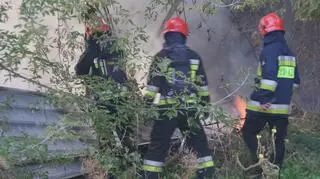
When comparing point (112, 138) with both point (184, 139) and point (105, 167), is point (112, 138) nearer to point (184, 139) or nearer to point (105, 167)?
point (105, 167)

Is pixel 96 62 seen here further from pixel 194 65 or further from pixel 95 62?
pixel 194 65

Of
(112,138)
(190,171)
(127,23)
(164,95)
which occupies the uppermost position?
(127,23)

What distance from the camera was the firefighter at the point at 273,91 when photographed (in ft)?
20.4

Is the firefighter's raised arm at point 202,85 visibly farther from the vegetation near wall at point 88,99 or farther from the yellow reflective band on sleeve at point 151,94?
the vegetation near wall at point 88,99

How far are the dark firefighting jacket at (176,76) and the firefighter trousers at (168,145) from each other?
257 mm

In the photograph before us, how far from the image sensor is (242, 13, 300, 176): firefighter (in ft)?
20.4

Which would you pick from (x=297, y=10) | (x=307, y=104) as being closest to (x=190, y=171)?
(x=297, y=10)

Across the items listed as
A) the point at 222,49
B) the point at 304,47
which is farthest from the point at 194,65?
the point at 304,47

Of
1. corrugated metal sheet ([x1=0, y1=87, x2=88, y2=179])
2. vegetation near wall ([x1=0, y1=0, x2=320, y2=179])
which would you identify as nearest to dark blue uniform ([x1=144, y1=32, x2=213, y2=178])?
vegetation near wall ([x1=0, y1=0, x2=320, y2=179])

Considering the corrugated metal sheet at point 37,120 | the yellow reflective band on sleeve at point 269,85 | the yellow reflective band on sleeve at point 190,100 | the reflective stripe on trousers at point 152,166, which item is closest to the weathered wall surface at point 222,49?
the yellow reflective band on sleeve at point 269,85

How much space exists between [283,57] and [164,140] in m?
1.58

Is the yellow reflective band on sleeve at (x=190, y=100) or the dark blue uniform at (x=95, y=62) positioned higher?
the dark blue uniform at (x=95, y=62)

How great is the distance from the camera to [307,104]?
921 centimetres

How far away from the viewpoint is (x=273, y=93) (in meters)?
6.22
